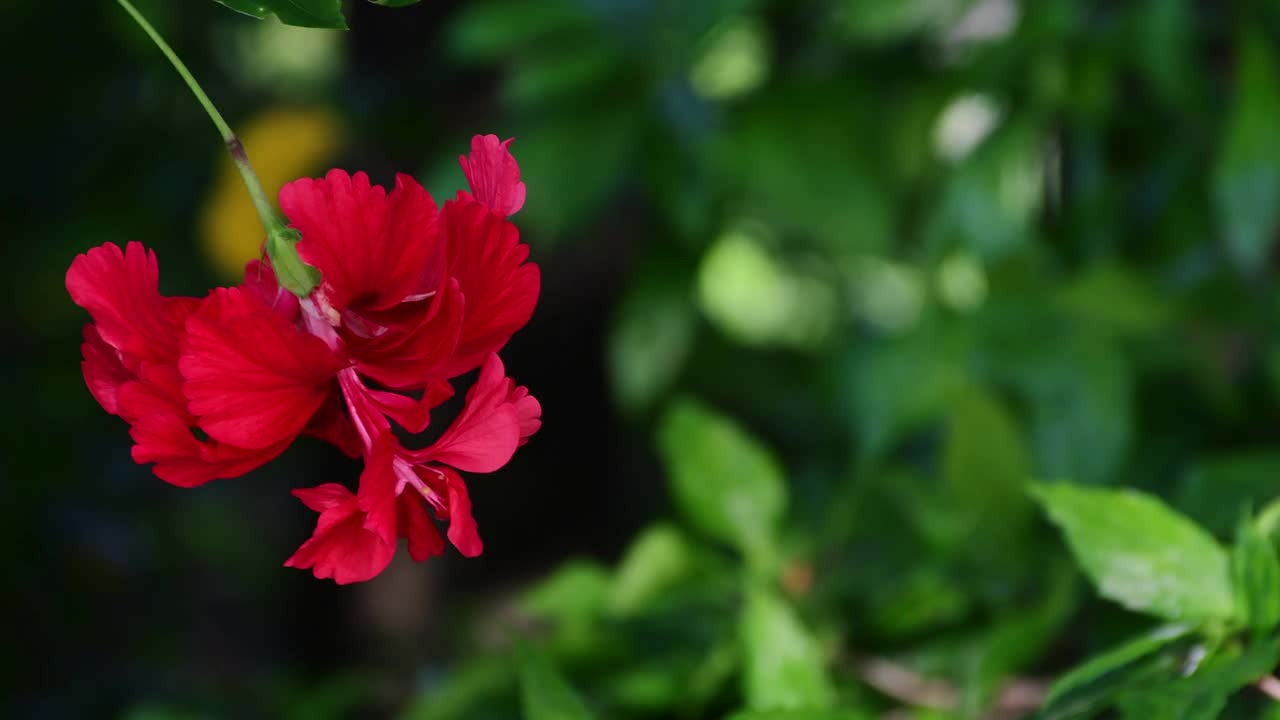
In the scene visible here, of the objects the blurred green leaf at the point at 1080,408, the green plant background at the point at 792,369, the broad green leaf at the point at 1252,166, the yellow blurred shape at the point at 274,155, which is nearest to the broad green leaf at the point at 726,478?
the green plant background at the point at 792,369

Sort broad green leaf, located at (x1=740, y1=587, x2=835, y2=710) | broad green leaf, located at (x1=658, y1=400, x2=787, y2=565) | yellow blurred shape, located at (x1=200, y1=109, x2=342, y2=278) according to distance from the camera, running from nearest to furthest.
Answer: broad green leaf, located at (x1=740, y1=587, x2=835, y2=710), broad green leaf, located at (x1=658, y1=400, x2=787, y2=565), yellow blurred shape, located at (x1=200, y1=109, x2=342, y2=278)

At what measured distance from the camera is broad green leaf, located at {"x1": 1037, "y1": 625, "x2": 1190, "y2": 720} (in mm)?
421

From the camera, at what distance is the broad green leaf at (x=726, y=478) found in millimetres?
688

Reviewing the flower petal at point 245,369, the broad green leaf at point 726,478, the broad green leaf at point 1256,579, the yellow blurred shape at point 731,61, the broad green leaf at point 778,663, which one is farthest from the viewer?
the yellow blurred shape at point 731,61

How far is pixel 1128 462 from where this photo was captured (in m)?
0.83

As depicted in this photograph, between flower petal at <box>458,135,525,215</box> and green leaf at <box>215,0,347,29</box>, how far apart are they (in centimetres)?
5

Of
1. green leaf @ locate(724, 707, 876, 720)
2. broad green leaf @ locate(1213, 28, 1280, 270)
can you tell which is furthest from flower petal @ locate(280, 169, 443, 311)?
broad green leaf @ locate(1213, 28, 1280, 270)

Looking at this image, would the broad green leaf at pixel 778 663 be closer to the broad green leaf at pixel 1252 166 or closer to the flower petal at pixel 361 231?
the flower petal at pixel 361 231

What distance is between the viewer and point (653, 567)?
70 centimetres

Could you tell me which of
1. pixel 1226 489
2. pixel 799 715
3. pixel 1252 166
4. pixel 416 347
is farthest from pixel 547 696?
pixel 1252 166

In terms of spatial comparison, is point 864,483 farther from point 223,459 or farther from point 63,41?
point 63,41

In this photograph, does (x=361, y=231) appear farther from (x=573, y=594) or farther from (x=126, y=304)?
(x=573, y=594)

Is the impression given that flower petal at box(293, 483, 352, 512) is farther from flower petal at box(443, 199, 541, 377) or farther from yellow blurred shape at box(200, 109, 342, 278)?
yellow blurred shape at box(200, 109, 342, 278)

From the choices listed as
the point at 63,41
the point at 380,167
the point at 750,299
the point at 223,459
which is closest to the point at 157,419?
the point at 223,459
